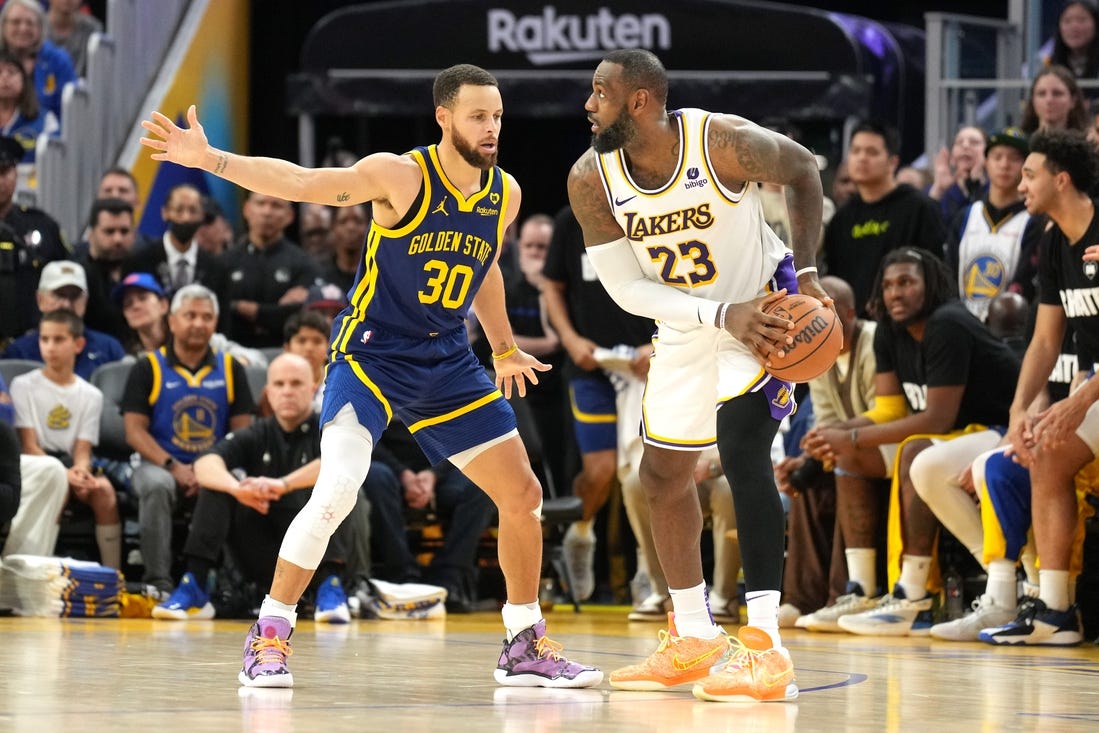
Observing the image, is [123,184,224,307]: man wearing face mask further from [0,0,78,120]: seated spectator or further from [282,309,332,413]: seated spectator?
[0,0,78,120]: seated spectator

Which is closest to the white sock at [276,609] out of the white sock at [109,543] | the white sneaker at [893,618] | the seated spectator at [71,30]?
the white sneaker at [893,618]

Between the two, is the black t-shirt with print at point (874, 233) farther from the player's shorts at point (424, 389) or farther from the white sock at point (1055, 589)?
the player's shorts at point (424, 389)

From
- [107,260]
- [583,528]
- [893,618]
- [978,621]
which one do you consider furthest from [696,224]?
[107,260]

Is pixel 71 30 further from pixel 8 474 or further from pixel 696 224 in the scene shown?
pixel 696 224

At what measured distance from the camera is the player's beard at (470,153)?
217 inches

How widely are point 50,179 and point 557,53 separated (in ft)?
12.5

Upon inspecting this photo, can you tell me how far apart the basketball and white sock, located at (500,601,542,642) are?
1164 mm

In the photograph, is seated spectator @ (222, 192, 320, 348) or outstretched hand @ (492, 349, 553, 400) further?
seated spectator @ (222, 192, 320, 348)

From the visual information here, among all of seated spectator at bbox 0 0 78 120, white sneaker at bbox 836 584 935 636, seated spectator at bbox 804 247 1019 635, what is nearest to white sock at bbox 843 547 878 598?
seated spectator at bbox 804 247 1019 635

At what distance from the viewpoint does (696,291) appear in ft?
17.4

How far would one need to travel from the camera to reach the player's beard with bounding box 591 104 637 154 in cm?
521

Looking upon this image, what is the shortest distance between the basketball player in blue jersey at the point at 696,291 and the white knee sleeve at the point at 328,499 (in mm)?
900

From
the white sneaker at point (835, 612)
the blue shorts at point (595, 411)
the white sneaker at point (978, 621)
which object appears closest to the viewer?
the white sneaker at point (978, 621)

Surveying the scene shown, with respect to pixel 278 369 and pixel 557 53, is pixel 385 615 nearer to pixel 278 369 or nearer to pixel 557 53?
pixel 278 369
